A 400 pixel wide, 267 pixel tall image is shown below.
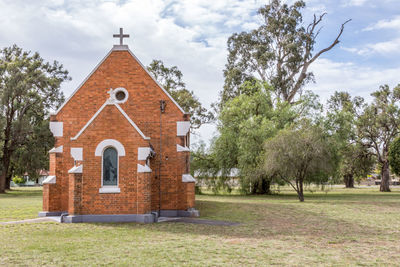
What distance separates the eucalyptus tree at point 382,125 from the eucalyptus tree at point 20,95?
37.7 meters

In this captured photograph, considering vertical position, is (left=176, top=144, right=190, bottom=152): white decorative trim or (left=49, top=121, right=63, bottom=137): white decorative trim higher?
(left=49, top=121, right=63, bottom=137): white decorative trim

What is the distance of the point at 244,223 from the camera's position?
1482 centimetres

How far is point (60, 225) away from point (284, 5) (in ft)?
120

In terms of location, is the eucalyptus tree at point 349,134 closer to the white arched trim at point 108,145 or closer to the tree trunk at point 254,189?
the tree trunk at point 254,189

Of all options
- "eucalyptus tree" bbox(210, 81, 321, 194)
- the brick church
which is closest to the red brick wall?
the brick church

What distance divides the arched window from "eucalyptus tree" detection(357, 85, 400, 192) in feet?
132

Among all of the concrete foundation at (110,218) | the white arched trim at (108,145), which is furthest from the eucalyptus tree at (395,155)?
the white arched trim at (108,145)

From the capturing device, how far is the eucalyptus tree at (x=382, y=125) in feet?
158

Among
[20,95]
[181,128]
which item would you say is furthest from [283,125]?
[20,95]

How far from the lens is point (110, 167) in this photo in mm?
15117

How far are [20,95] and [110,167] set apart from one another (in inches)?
1243

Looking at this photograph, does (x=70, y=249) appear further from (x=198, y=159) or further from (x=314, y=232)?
(x=198, y=159)

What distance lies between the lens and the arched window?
49.2ft

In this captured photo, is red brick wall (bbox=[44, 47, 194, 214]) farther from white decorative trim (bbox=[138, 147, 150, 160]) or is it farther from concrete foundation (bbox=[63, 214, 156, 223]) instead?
white decorative trim (bbox=[138, 147, 150, 160])
